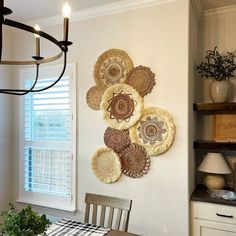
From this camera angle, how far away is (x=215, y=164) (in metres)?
2.45

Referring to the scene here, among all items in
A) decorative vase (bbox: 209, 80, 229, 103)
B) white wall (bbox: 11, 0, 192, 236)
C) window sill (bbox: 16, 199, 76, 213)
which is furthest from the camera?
window sill (bbox: 16, 199, 76, 213)

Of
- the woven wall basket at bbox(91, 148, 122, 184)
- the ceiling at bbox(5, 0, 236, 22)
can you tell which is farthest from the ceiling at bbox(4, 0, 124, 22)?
the woven wall basket at bbox(91, 148, 122, 184)

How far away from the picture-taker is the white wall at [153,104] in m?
2.35

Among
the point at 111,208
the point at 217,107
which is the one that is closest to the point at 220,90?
the point at 217,107

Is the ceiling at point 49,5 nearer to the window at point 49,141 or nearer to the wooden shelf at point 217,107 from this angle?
the window at point 49,141

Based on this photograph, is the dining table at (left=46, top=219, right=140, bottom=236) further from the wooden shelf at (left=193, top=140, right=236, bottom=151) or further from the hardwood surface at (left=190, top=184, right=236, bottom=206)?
the wooden shelf at (left=193, top=140, right=236, bottom=151)

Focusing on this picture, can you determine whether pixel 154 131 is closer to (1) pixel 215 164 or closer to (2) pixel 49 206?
(1) pixel 215 164

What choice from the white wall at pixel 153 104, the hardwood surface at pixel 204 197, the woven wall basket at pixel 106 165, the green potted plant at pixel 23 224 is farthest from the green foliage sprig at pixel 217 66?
the green potted plant at pixel 23 224

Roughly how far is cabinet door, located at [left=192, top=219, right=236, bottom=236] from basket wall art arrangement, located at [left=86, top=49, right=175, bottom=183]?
0.66 m

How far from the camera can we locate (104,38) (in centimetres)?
271

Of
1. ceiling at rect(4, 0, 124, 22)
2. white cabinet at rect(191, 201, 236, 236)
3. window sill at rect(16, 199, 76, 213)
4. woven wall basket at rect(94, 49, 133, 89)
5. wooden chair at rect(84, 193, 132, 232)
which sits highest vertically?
ceiling at rect(4, 0, 124, 22)

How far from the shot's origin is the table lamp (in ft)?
7.96

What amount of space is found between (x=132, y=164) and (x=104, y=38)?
4.44ft

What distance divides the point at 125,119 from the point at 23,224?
56.3 inches
